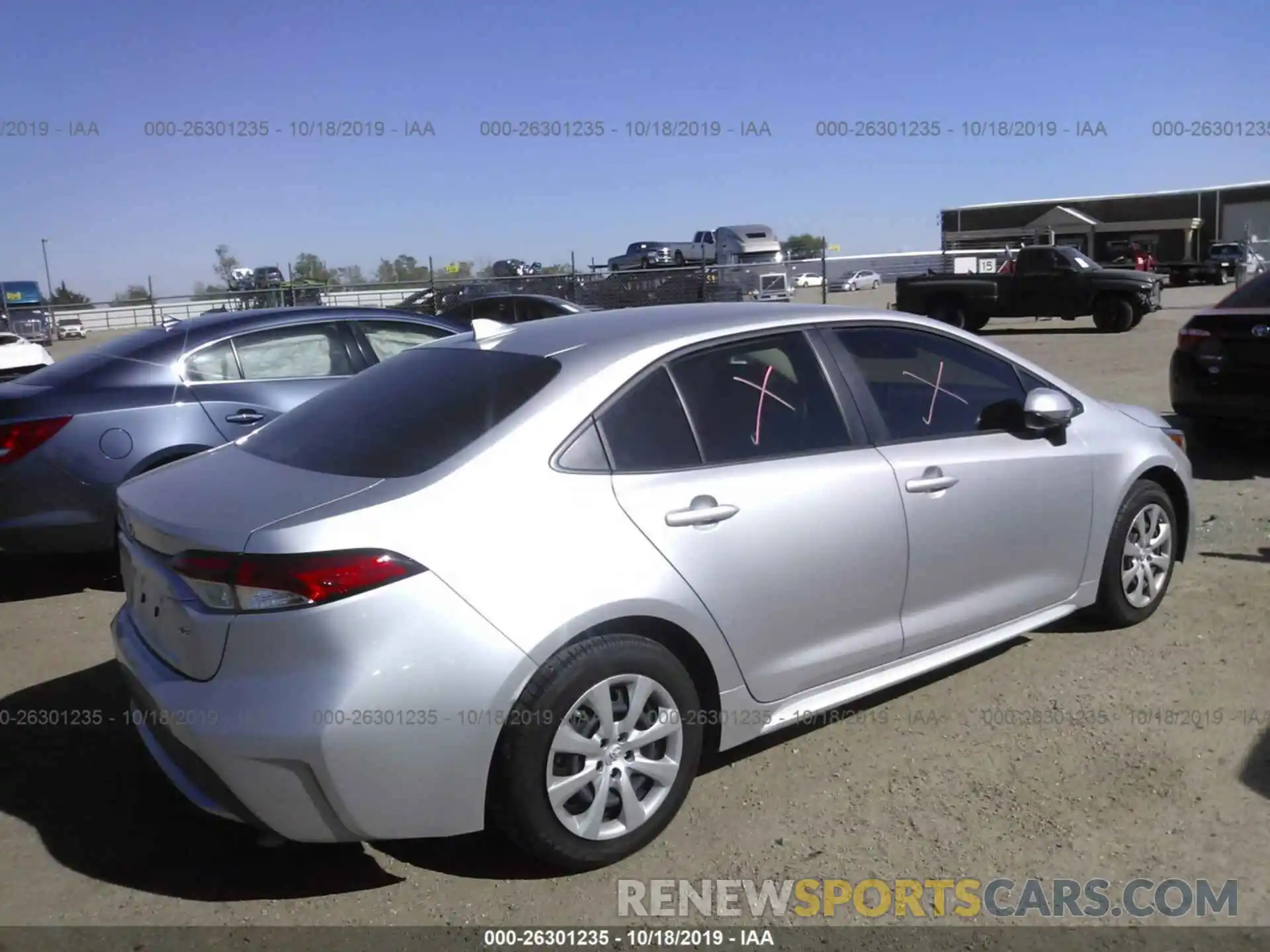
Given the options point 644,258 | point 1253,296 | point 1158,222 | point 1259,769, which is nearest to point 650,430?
point 1259,769

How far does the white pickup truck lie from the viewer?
3894 cm

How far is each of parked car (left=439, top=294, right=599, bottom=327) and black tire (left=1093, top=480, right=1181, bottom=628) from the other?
45.7 feet

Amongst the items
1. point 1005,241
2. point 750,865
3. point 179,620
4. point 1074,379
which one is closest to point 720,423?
point 750,865

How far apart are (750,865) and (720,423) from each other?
1.37 meters

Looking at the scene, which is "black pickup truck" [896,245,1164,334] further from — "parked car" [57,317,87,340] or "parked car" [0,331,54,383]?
"parked car" [57,317,87,340]

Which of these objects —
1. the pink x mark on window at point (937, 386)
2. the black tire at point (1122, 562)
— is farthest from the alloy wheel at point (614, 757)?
the black tire at point (1122, 562)

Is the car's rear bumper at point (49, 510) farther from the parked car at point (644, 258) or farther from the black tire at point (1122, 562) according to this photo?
the parked car at point (644, 258)

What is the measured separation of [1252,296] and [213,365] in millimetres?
7364

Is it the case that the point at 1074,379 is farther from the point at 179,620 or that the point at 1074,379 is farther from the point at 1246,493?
the point at 179,620

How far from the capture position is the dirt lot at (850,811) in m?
3.15

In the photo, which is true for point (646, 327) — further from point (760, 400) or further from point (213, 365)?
point (213, 365)

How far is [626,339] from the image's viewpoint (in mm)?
3623

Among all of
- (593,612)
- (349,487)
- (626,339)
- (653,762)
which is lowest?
(653,762)

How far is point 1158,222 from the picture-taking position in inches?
2335
